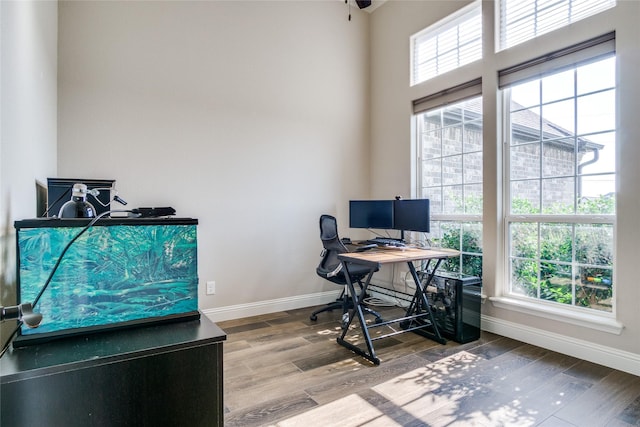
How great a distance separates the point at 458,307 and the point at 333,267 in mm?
1156

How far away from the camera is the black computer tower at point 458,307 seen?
2863 millimetres

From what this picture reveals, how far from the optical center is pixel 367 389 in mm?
2143

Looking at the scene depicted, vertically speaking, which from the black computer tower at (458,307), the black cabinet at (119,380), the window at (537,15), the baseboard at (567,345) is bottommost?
the baseboard at (567,345)

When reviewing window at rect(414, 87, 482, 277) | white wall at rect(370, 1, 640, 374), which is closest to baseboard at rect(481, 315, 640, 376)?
white wall at rect(370, 1, 640, 374)

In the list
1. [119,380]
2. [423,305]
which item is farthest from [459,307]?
[119,380]

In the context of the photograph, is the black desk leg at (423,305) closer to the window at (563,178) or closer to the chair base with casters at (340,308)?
the chair base with casters at (340,308)

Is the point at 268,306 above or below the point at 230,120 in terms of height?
below

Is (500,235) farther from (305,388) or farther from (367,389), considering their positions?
(305,388)

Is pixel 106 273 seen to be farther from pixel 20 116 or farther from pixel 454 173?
pixel 454 173

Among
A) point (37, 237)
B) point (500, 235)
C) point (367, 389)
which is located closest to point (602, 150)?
point (500, 235)

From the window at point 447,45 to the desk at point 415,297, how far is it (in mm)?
1902

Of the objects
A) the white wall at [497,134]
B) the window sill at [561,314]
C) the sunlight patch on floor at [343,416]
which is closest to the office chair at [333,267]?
the white wall at [497,134]

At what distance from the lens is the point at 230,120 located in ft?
11.2

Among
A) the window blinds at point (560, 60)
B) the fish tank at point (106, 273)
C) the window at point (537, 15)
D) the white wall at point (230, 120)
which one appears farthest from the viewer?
the white wall at point (230, 120)
